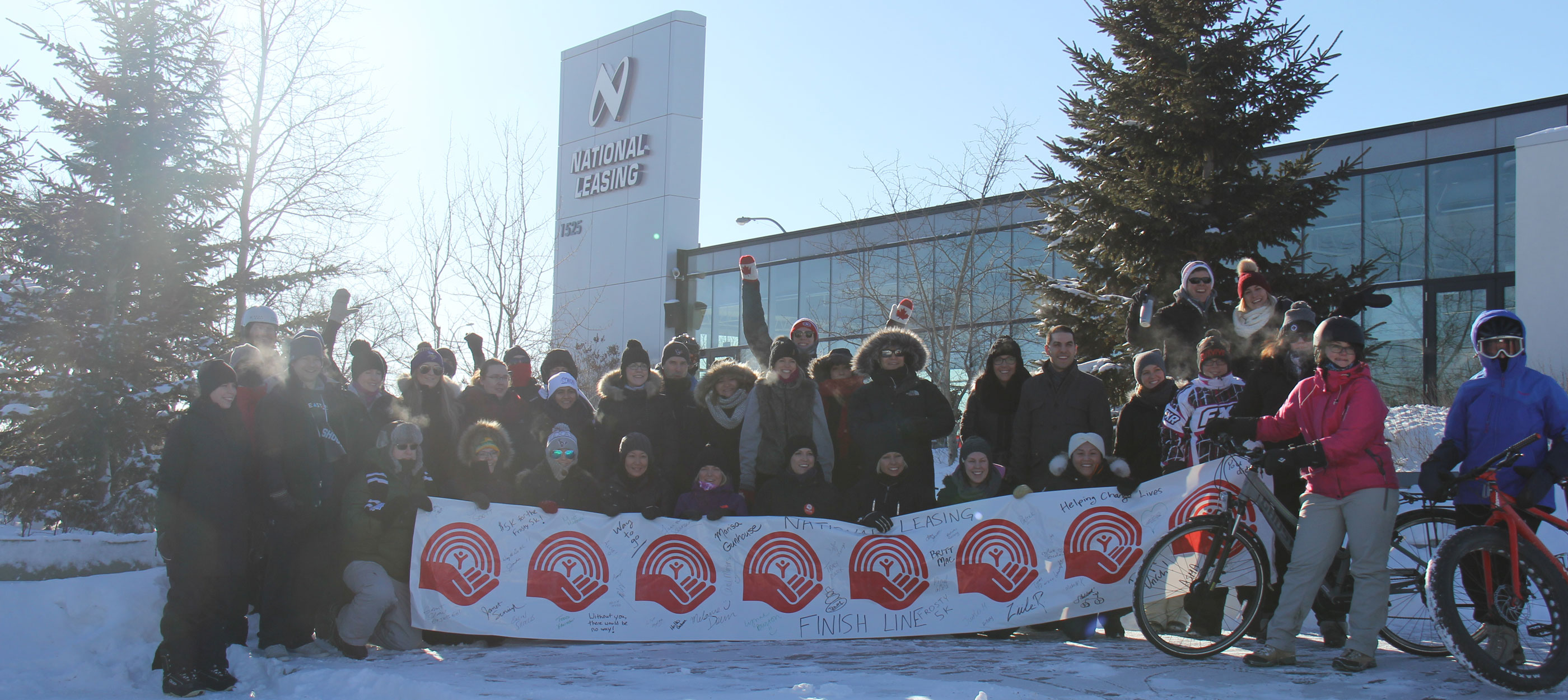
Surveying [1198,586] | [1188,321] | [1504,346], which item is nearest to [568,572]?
[1198,586]

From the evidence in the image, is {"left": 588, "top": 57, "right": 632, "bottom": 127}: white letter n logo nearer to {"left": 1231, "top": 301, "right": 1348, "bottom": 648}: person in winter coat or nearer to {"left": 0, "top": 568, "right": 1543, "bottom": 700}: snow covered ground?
{"left": 0, "top": 568, "right": 1543, "bottom": 700}: snow covered ground

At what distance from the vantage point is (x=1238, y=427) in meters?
5.89

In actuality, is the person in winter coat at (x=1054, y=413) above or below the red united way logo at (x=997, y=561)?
above

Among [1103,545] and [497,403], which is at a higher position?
[497,403]

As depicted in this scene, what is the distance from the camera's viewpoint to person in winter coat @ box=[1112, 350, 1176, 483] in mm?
7227

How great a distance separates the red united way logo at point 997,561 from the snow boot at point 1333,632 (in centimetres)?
174

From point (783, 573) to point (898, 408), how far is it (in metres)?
1.56

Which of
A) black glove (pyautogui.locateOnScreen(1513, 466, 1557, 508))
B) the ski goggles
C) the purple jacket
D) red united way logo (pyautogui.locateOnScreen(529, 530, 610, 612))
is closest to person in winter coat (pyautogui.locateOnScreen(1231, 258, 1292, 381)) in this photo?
the ski goggles

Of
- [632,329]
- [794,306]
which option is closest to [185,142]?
[794,306]

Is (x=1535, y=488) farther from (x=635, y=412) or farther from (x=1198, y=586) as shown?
(x=635, y=412)

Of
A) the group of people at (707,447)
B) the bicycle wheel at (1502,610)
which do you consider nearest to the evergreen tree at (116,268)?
the group of people at (707,447)

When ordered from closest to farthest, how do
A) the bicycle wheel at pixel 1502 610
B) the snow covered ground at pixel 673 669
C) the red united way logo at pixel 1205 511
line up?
the bicycle wheel at pixel 1502 610, the snow covered ground at pixel 673 669, the red united way logo at pixel 1205 511

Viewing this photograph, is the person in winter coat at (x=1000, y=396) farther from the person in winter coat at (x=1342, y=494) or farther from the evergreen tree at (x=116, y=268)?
the evergreen tree at (x=116, y=268)

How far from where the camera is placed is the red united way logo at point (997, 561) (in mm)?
7039
